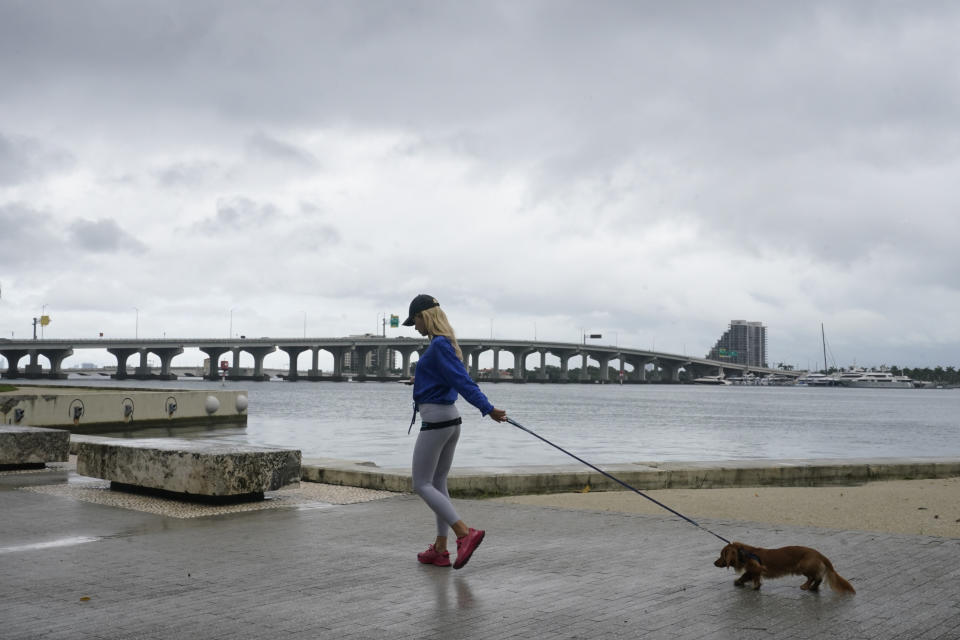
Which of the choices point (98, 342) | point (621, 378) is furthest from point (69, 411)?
point (621, 378)

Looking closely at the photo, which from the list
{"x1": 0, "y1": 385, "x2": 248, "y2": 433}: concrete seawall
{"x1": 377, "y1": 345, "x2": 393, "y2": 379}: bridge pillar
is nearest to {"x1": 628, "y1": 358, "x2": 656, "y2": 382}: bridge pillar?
{"x1": 377, "y1": 345, "x2": 393, "y2": 379}: bridge pillar

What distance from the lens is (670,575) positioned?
17.9ft

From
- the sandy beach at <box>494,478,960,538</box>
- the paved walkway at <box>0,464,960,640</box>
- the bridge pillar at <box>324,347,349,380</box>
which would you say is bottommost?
the sandy beach at <box>494,478,960,538</box>

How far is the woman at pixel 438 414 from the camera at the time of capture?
5715mm

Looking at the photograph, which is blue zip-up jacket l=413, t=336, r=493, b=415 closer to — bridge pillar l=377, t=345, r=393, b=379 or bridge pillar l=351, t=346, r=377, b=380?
bridge pillar l=351, t=346, r=377, b=380

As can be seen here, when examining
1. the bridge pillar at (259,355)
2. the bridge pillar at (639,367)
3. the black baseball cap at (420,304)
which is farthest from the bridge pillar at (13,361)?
the black baseball cap at (420,304)

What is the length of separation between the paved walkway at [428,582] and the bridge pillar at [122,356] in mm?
107787

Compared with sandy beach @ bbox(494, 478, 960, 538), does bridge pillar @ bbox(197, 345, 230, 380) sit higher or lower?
higher

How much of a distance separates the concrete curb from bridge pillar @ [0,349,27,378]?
105 meters

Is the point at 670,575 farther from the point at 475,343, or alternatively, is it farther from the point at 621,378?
the point at 621,378

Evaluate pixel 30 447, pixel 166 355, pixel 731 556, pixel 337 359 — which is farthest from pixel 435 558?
pixel 337 359

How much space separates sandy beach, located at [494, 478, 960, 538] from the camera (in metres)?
8.20

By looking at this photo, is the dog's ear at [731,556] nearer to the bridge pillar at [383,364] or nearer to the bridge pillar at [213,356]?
Answer: the bridge pillar at [213,356]

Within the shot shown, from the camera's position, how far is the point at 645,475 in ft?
35.6
